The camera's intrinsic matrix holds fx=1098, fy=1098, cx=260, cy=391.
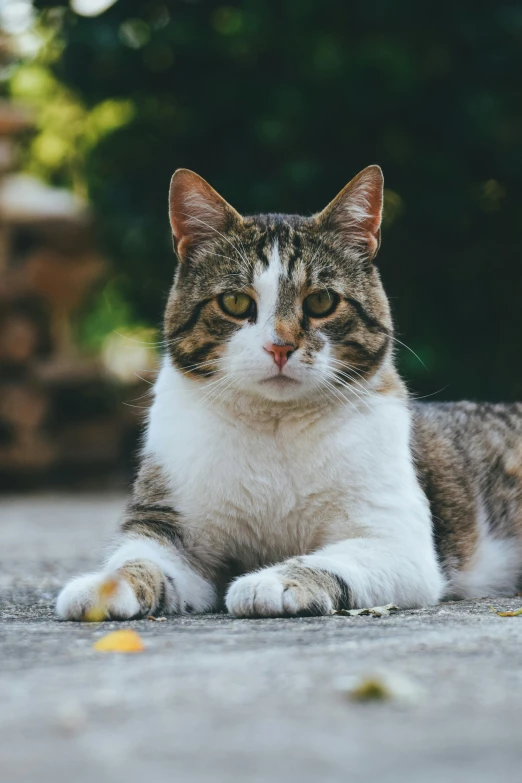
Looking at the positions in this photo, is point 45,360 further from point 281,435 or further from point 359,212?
point 281,435

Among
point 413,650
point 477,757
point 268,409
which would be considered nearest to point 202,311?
point 268,409

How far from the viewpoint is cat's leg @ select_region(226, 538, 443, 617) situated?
8.30 ft

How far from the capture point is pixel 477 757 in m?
1.37

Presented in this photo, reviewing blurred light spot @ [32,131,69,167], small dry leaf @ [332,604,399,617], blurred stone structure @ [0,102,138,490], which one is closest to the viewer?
small dry leaf @ [332,604,399,617]

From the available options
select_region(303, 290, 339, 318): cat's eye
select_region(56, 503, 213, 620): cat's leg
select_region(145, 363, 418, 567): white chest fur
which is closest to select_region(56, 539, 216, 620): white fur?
select_region(56, 503, 213, 620): cat's leg

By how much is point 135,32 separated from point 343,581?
547 centimetres

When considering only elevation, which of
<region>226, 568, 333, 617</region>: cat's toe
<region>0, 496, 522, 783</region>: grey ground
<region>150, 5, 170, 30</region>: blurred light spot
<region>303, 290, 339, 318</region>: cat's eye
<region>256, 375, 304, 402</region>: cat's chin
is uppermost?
<region>150, 5, 170, 30</region>: blurred light spot

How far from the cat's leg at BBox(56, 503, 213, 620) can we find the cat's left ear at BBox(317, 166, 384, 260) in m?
0.99

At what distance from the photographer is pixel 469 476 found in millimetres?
3617

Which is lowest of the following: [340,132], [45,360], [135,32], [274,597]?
[274,597]

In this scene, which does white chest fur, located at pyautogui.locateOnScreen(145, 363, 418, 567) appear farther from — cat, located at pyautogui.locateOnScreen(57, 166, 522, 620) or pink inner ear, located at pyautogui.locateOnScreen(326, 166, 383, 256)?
pink inner ear, located at pyautogui.locateOnScreen(326, 166, 383, 256)

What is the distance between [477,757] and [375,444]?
5.62 ft

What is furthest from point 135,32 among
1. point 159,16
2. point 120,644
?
point 120,644

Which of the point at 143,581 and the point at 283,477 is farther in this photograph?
the point at 283,477
